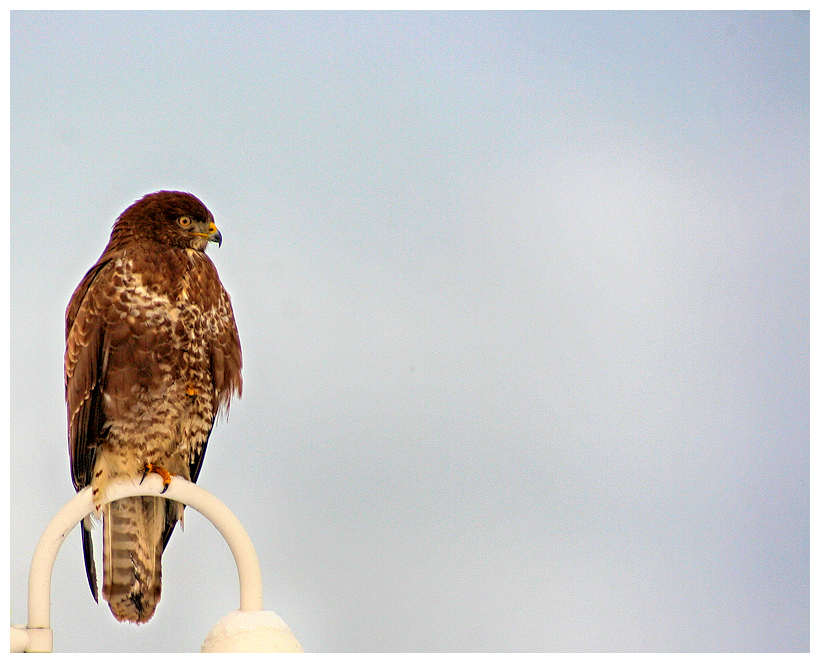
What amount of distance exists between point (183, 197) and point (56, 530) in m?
1.02

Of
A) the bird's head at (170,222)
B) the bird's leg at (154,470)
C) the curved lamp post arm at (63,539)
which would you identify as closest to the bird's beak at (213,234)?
the bird's head at (170,222)

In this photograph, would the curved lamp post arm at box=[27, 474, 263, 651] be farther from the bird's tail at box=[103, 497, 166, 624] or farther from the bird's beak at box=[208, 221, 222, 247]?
the bird's beak at box=[208, 221, 222, 247]

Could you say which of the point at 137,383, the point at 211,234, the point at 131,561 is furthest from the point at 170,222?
the point at 131,561

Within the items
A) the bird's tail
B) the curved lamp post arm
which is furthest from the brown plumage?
the curved lamp post arm

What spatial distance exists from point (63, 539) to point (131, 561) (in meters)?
0.64

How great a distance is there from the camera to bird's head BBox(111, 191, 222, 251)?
2174mm

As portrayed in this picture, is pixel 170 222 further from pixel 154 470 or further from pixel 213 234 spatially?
pixel 154 470

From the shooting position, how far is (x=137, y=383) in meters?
2.05

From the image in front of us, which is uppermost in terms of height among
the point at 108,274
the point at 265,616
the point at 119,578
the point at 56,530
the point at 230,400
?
the point at 108,274

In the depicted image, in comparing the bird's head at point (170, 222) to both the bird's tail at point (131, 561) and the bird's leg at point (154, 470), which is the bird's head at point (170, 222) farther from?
the bird's tail at point (131, 561)

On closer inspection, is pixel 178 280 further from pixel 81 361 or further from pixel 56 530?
pixel 56 530

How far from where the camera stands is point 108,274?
6.83 ft
